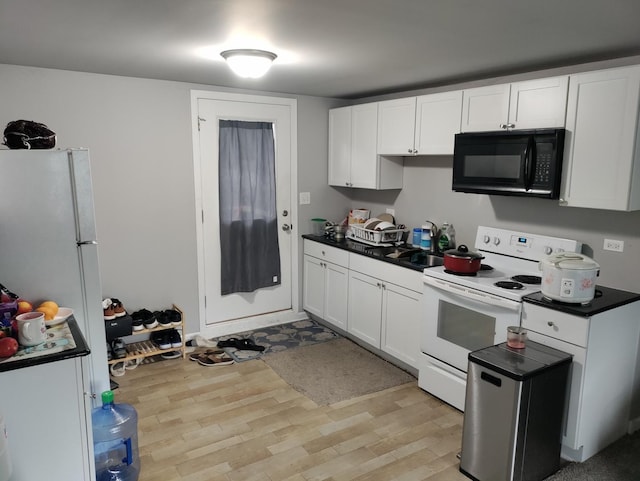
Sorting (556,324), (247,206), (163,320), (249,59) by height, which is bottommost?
(163,320)

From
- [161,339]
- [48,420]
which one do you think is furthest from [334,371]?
[48,420]

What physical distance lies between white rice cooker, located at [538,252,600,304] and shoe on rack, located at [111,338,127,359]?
122 inches

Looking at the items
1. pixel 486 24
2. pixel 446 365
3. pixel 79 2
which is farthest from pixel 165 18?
pixel 446 365

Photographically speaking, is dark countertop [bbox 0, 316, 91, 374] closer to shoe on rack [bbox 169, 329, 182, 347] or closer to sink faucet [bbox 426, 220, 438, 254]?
shoe on rack [bbox 169, 329, 182, 347]

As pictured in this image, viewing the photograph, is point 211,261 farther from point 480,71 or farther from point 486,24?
point 486,24

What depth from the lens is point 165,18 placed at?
211cm

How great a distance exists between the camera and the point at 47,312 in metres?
2.25

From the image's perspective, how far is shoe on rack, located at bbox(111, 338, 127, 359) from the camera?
3689 mm

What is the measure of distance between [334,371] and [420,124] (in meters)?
2.08

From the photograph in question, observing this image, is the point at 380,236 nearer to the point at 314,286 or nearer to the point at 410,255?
the point at 410,255

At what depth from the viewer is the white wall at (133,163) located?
11.3ft

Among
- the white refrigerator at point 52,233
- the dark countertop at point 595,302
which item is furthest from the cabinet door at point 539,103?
the white refrigerator at point 52,233

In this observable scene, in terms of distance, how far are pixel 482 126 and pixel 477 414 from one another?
1.89 m

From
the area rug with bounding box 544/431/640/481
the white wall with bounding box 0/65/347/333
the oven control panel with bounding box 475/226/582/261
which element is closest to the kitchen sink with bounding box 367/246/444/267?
the oven control panel with bounding box 475/226/582/261
